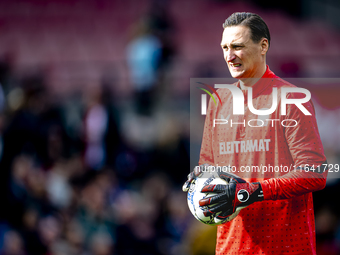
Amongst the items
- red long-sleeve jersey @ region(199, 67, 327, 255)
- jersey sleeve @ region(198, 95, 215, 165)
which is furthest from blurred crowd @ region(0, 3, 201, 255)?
red long-sleeve jersey @ region(199, 67, 327, 255)

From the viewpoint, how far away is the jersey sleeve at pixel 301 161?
224 cm

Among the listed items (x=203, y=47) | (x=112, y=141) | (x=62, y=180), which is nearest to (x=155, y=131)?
(x=112, y=141)

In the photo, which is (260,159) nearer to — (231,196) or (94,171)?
(231,196)

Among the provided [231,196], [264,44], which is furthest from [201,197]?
[264,44]

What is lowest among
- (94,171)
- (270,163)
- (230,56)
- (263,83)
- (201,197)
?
(94,171)

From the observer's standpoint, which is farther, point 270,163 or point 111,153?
point 111,153

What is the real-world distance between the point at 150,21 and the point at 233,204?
18.7ft

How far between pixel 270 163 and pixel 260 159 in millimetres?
60

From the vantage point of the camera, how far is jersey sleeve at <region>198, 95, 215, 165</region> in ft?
8.46

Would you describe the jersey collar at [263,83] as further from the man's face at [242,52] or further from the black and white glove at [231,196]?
the black and white glove at [231,196]

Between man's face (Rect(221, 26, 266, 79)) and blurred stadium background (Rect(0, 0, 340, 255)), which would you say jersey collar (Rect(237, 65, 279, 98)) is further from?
blurred stadium background (Rect(0, 0, 340, 255))

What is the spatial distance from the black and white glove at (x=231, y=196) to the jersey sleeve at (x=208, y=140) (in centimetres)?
27

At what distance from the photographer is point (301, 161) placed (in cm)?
225

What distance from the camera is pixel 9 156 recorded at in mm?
6508
